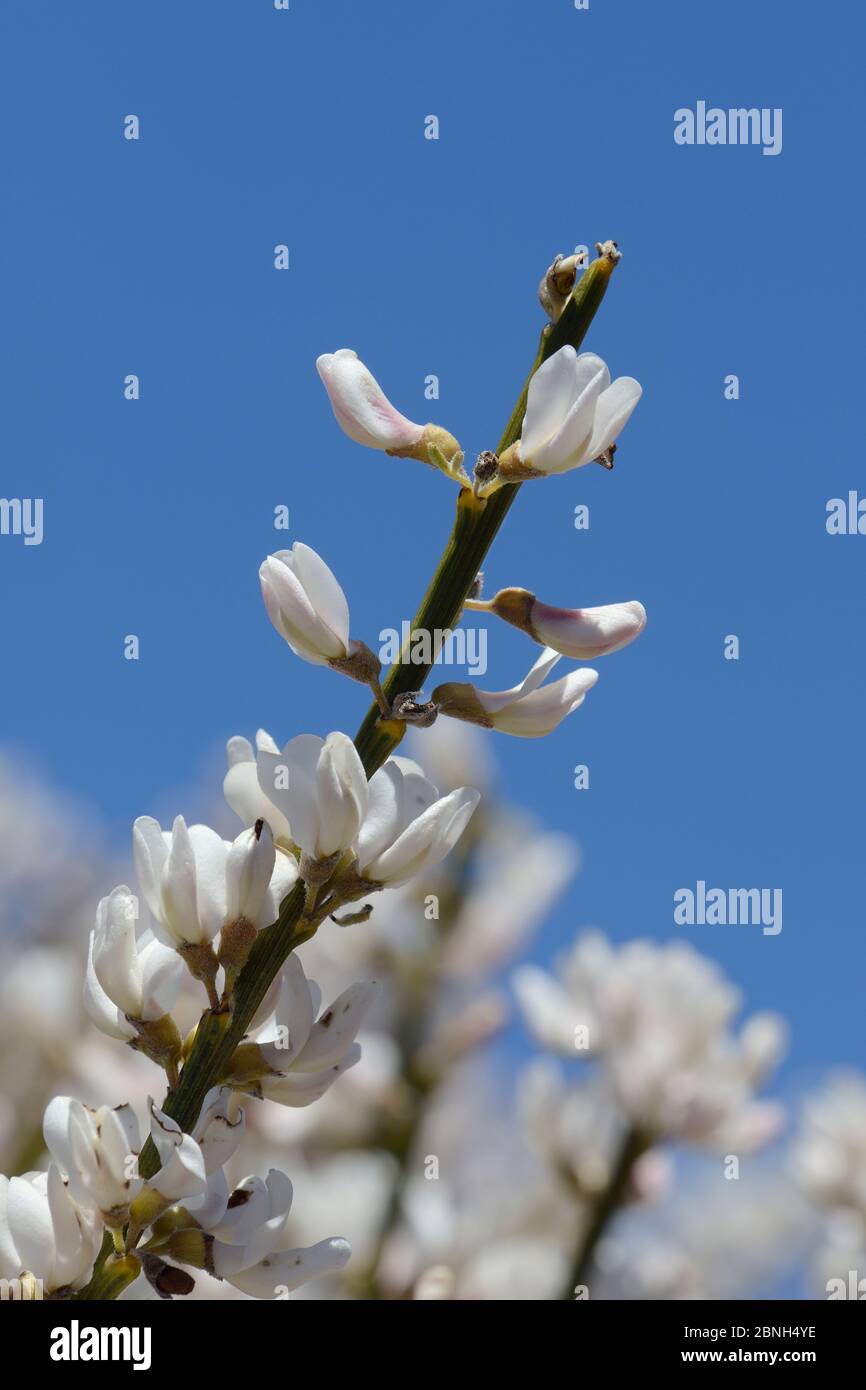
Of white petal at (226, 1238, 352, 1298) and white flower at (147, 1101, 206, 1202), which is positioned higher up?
white flower at (147, 1101, 206, 1202)

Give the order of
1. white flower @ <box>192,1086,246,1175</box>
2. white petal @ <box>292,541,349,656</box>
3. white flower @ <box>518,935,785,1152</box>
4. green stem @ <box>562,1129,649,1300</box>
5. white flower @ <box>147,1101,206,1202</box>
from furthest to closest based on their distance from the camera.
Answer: white flower @ <box>518,935,785,1152</box> → green stem @ <box>562,1129,649,1300</box> → white petal @ <box>292,541,349,656</box> → white flower @ <box>192,1086,246,1175</box> → white flower @ <box>147,1101,206,1202</box>

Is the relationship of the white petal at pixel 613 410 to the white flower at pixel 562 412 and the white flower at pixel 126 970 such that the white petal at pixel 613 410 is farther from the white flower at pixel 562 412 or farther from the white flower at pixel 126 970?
the white flower at pixel 126 970

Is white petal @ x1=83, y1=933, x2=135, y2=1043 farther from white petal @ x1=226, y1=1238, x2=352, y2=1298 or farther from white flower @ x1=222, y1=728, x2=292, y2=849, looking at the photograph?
white petal @ x1=226, y1=1238, x2=352, y2=1298

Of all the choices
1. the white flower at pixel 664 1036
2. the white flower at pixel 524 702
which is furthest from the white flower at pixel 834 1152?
the white flower at pixel 524 702

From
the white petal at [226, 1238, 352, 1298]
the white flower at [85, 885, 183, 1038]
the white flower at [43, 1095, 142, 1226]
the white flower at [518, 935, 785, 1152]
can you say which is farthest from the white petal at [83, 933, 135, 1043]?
the white flower at [518, 935, 785, 1152]

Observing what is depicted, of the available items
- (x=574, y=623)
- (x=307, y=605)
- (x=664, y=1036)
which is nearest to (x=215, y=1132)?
(x=307, y=605)
